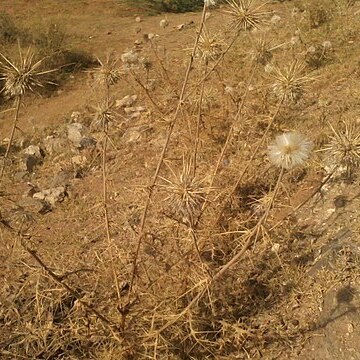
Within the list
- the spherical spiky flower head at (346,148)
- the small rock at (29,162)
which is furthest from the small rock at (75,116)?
the spherical spiky flower head at (346,148)

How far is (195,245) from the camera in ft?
7.39

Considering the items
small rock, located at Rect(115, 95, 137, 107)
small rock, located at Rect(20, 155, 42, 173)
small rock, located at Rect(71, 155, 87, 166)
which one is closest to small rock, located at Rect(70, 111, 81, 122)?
small rock, located at Rect(115, 95, 137, 107)

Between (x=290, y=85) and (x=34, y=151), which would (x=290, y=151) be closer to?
(x=290, y=85)

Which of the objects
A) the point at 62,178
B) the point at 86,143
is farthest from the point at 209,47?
the point at 86,143

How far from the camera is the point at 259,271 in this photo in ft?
10.4

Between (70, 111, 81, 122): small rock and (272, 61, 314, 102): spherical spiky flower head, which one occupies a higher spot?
(272, 61, 314, 102): spherical spiky flower head

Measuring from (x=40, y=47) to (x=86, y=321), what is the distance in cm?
535

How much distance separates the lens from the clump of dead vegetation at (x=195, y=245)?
2236 millimetres

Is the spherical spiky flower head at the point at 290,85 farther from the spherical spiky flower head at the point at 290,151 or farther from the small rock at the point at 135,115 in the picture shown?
the small rock at the point at 135,115

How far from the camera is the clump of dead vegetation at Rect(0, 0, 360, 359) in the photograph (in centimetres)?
224

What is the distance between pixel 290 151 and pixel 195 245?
1.92ft

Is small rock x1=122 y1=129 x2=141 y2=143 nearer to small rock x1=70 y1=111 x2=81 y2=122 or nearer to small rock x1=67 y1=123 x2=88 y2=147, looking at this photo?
small rock x1=67 y1=123 x2=88 y2=147

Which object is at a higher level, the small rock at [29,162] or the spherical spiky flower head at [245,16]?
the spherical spiky flower head at [245,16]

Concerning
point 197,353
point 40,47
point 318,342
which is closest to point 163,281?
point 197,353
